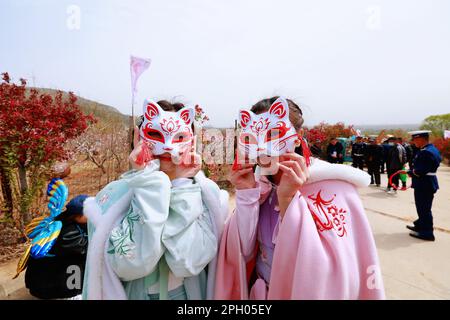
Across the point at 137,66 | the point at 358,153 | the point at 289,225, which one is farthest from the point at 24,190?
the point at 358,153

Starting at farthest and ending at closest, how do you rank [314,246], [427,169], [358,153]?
[358,153], [427,169], [314,246]

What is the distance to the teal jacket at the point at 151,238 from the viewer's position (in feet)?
4.31

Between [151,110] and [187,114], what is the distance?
22 cm

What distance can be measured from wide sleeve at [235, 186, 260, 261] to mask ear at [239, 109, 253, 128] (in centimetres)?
40

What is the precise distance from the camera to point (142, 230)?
1328 millimetres

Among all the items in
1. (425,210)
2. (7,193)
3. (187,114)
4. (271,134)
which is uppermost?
(187,114)

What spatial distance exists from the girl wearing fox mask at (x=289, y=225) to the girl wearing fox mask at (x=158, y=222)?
164mm

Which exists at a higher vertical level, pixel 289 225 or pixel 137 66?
pixel 137 66

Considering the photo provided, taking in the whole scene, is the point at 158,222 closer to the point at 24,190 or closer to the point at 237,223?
the point at 237,223

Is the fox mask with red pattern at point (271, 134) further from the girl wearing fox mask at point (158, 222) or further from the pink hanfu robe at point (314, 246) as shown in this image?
the girl wearing fox mask at point (158, 222)

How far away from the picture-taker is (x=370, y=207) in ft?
20.9

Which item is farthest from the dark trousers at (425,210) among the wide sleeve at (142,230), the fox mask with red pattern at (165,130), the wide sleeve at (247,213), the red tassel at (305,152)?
the wide sleeve at (142,230)
